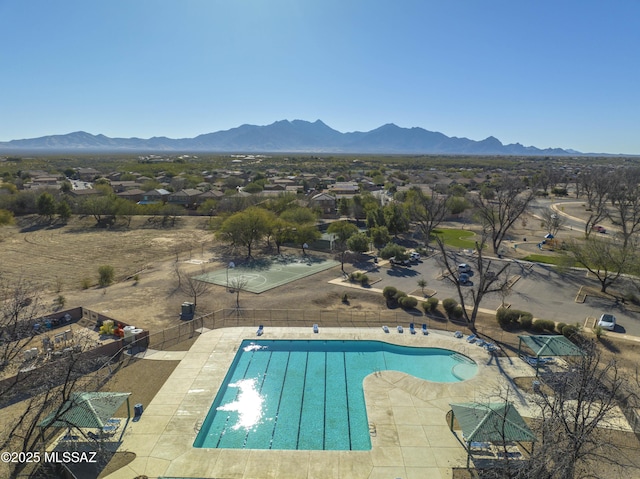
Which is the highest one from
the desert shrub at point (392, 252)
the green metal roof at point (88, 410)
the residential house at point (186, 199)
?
the residential house at point (186, 199)

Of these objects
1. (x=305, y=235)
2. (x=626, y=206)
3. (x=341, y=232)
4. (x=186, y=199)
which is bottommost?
(x=305, y=235)

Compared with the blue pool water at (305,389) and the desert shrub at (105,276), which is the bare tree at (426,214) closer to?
the blue pool water at (305,389)

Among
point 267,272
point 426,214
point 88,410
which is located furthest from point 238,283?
point 426,214

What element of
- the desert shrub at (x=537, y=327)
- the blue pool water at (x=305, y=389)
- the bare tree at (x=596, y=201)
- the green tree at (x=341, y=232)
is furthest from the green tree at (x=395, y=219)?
the blue pool water at (x=305, y=389)

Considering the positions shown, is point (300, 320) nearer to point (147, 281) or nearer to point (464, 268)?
point (147, 281)

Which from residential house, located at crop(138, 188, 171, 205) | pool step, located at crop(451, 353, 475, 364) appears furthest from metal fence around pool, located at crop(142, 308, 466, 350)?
residential house, located at crop(138, 188, 171, 205)

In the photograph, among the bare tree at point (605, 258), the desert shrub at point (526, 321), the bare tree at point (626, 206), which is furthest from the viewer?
the bare tree at point (626, 206)
